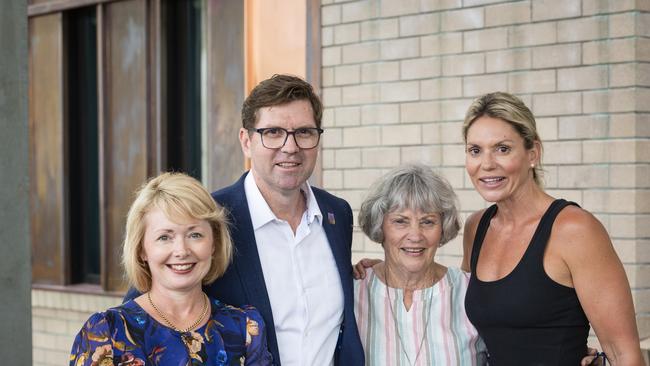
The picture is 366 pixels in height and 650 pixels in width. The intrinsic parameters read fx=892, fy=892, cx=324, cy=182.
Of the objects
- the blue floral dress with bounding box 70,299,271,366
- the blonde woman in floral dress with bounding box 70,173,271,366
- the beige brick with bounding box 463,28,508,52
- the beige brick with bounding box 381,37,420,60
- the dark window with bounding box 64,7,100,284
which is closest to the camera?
the blue floral dress with bounding box 70,299,271,366

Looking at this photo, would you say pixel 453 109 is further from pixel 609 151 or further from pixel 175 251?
pixel 175 251

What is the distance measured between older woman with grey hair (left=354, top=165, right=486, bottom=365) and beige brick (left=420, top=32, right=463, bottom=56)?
7.18ft

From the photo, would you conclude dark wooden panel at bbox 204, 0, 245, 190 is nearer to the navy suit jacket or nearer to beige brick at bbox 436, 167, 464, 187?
beige brick at bbox 436, 167, 464, 187

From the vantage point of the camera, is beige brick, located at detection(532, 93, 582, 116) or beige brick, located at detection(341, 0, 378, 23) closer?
beige brick, located at detection(532, 93, 582, 116)

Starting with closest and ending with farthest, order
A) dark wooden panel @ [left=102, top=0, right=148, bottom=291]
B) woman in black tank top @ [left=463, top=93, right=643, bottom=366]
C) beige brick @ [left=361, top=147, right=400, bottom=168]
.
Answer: woman in black tank top @ [left=463, top=93, right=643, bottom=366]
beige brick @ [left=361, top=147, right=400, bottom=168]
dark wooden panel @ [left=102, top=0, right=148, bottom=291]

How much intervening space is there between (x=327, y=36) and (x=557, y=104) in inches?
71.3

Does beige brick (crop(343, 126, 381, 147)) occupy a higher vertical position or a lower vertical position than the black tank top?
higher

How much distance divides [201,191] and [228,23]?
4.25 m

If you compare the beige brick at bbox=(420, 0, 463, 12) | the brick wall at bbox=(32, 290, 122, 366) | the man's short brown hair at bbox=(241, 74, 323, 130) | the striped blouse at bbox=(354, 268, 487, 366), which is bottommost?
the brick wall at bbox=(32, 290, 122, 366)

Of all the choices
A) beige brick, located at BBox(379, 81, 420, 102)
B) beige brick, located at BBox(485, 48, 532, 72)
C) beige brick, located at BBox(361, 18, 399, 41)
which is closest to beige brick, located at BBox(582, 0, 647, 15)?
beige brick, located at BBox(485, 48, 532, 72)

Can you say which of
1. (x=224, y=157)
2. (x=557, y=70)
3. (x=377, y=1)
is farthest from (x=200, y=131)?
(x=557, y=70)

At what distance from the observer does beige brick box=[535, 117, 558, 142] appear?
516 centimetres

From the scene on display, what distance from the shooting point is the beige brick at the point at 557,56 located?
5.07m

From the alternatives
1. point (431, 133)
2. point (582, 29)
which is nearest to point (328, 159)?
point (431, 133)
